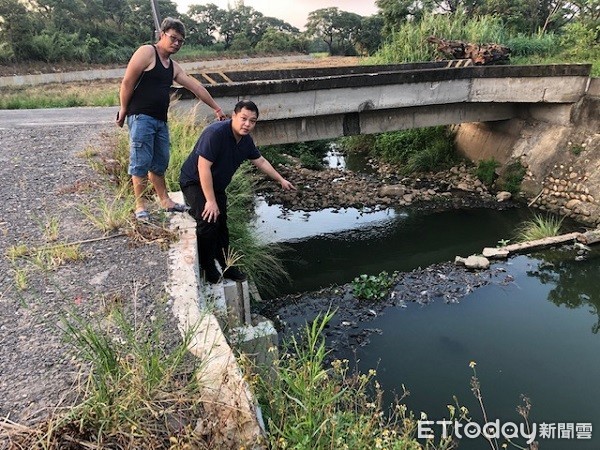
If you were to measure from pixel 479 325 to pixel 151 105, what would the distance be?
4512 millimetres

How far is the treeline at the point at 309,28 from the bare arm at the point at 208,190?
10475 mm

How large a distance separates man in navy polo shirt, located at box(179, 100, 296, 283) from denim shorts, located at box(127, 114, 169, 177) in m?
0.31

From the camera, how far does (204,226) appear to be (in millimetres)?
3693

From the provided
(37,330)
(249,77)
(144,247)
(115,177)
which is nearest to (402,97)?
(249,77)

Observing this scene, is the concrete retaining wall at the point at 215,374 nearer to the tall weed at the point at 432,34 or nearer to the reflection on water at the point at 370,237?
the reflection on water at the point at 370,237

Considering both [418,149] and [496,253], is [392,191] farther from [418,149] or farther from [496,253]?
[496,253]

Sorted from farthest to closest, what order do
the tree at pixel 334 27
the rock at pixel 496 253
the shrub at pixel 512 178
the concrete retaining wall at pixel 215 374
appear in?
the tree at pixel 334 27, the shrub at pixel 512 178, the rock at pixel 496 253, the concrete retaining wall at pixel 215 374

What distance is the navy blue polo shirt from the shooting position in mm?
3439

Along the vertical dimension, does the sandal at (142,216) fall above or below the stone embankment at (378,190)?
above

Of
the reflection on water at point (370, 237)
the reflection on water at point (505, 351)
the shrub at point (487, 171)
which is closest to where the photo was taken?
the reflection on water at point (505, 351)

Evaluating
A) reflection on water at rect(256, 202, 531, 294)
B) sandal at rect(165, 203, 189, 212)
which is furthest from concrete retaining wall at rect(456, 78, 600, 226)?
sandal at rect(165, 203, 189, 212)

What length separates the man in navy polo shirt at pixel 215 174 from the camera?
3426mm

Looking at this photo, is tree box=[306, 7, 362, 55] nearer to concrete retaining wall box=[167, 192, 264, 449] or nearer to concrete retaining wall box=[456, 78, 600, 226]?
concrete retaining wall box=[456, 78, 600, 226]

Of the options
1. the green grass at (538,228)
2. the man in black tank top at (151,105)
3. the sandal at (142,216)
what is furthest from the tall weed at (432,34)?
the sandal at (142,216)
